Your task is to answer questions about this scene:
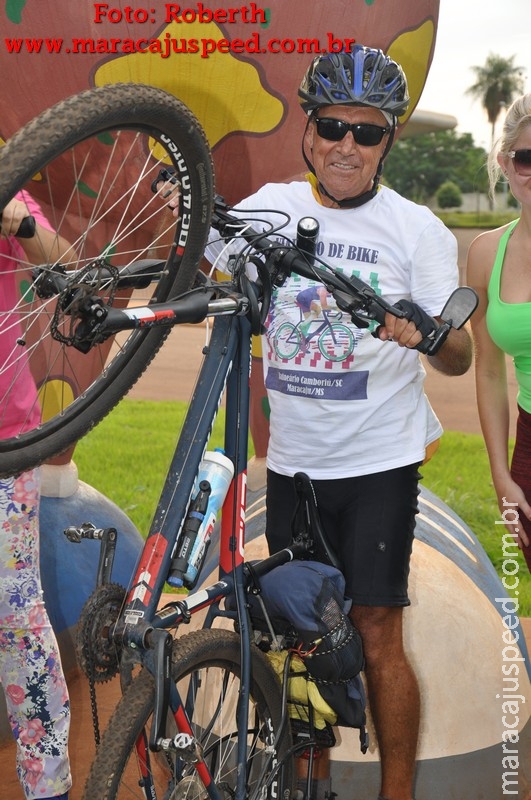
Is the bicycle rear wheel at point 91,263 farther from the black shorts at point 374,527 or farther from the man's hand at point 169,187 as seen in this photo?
the black shorts at point 374,527

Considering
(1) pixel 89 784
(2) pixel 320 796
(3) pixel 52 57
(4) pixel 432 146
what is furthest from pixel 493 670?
(4) pixel 432 146

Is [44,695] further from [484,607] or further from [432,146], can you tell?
[432,146]

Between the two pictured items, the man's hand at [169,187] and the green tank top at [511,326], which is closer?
the man's hand at [169,187]

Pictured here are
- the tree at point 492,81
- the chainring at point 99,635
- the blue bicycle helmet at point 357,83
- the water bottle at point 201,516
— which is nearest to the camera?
the chainring at point 99,635

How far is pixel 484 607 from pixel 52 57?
2.52 metres

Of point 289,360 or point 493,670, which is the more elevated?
point 289,360

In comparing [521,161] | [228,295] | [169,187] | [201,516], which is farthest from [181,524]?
[521,161]

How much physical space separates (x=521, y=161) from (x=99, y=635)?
1542mm

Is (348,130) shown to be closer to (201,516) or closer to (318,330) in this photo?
(318,330)

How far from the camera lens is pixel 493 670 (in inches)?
123

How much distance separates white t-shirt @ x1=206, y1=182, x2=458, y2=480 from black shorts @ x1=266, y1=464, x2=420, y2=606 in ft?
0.17

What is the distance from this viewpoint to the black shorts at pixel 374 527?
8.32 feet

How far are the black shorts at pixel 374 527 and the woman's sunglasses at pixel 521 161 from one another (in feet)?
2.60

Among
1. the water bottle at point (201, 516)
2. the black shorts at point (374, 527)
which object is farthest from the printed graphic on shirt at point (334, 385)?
the water bottle at point (201, 516)
